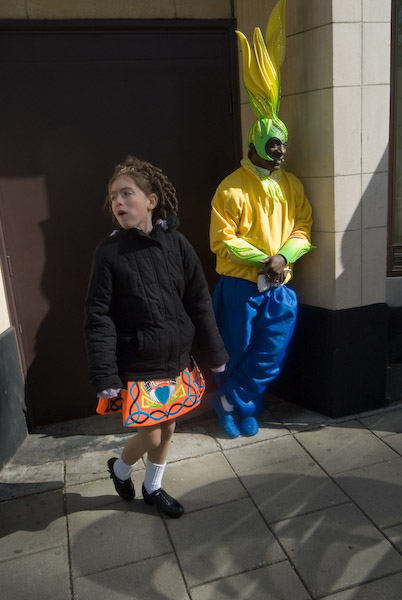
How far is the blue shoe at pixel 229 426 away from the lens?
3.70 meters

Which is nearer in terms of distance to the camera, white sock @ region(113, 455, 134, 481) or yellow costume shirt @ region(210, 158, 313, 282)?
white sock @ region(113, 455, 134, 481)

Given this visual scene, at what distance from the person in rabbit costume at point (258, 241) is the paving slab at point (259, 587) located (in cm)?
126

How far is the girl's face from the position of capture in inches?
103

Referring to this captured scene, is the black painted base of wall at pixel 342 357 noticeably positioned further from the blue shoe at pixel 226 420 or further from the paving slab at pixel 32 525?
the paving slab at pixel 32 525

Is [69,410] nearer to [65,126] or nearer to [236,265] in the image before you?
[236,265]

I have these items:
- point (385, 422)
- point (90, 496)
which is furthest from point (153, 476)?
point (385, 422)

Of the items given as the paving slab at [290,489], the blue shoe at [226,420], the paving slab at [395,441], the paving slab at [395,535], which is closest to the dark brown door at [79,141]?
the blue shoe at [226,420]

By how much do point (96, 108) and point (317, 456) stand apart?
8.76 ft

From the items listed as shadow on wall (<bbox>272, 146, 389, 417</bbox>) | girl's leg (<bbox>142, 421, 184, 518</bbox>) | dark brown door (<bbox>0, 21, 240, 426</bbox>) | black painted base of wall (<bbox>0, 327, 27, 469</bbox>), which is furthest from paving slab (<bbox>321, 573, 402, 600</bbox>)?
dark brown door (<bbox>0, 21, 240, 426</bbox>)

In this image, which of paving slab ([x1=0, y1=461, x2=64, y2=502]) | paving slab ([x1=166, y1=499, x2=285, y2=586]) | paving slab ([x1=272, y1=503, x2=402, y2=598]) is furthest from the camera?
paving slab ([x1=0, y1=461, x2=64, y2=502])

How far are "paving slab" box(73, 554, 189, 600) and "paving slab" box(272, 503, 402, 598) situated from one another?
546 millimetres

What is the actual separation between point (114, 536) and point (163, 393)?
78 cm

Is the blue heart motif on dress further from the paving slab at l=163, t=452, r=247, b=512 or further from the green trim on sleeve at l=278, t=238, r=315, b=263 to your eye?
the green trim on sleeve at l=278, t=238, r=315, b=263

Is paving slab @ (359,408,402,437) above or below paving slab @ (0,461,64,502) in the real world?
below
